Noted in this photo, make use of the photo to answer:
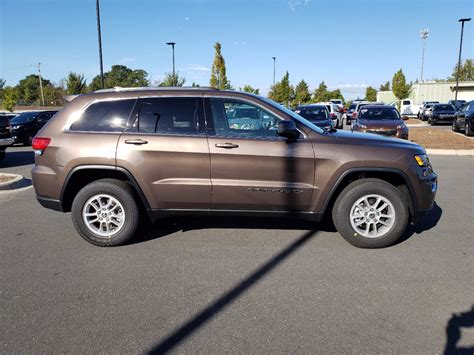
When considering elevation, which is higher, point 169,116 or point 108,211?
point 169,116

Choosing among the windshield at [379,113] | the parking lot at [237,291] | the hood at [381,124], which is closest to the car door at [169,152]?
the parking lot at [237,291]

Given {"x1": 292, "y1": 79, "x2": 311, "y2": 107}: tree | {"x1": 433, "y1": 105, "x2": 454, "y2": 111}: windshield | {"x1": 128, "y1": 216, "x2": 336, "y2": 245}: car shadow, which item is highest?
{"x1": 292, "y1": 79, "x2": 311, "y2": 107}: tree

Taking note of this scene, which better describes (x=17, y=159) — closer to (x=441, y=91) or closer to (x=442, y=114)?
(x=442, y=114)

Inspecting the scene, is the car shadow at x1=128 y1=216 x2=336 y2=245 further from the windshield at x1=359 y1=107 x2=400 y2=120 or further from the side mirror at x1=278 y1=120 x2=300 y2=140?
the windshield at x1=359 y1=107 x2=400 y2=120

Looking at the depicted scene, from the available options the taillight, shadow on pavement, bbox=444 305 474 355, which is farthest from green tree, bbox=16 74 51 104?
shadow on pavement, bbox=444 305 474 355

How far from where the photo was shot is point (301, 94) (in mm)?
49812

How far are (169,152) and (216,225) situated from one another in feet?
4.90

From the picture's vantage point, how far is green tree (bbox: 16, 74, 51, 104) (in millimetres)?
69512

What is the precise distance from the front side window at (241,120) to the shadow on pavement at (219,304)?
1430 mm

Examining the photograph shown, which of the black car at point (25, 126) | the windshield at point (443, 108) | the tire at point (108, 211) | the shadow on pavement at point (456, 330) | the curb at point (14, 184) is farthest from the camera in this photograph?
the windshield at point (443, 108)

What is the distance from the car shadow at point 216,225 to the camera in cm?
510

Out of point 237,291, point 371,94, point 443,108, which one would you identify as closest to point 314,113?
point 237,291

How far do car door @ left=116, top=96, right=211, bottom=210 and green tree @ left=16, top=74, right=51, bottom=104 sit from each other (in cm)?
6858

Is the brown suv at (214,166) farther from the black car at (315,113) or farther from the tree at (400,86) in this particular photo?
the tree at (400,86)
